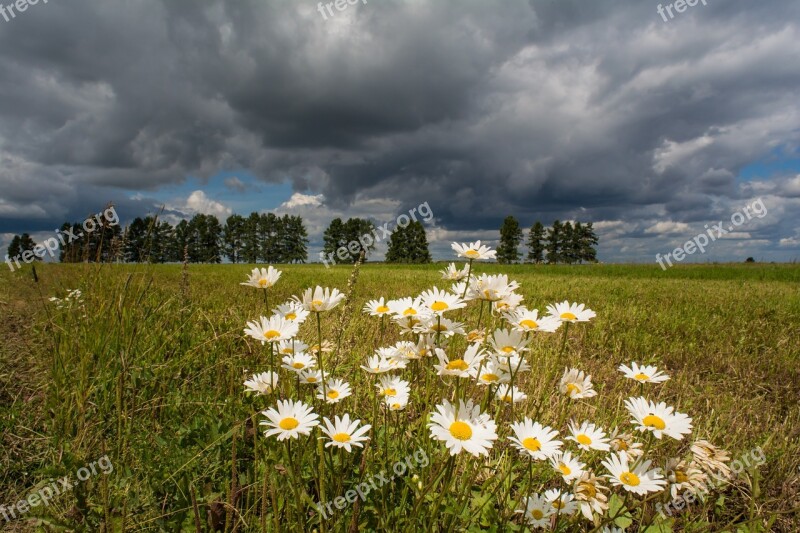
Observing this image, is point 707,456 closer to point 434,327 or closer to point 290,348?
point 434,327

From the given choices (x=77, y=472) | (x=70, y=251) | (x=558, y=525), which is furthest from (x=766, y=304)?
(x=70, y=251)

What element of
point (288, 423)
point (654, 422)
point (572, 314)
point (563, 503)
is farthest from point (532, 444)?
point (288, 423)

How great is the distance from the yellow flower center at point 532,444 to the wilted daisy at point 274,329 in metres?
0.95

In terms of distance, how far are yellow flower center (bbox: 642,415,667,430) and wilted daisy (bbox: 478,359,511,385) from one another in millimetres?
467

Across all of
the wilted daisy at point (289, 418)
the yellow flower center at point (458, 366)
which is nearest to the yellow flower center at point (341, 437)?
the wilted daisy at point (289, 418)

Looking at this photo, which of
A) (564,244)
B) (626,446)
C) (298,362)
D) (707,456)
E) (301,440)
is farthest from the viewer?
(564,244)

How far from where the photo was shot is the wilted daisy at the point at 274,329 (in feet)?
5.41

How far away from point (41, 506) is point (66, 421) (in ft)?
2.56

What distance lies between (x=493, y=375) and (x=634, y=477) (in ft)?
1.77

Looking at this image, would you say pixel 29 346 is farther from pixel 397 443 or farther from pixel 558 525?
pixel 558 525

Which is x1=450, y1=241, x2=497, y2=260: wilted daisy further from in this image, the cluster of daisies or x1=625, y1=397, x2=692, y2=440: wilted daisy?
x1=625, y1=397, x2=692, y2=440: wilted daisy

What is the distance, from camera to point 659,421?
1.39m

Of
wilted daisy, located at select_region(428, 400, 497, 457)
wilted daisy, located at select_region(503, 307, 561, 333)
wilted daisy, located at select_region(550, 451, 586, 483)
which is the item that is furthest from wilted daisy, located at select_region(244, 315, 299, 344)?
wilted daisy, located at select_region(550, 451, 586, 483)

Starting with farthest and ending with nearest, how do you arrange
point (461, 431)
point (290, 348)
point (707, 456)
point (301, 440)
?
point (290, 348) → point (301, 440) → point (707, 456) → point (461, 431)
